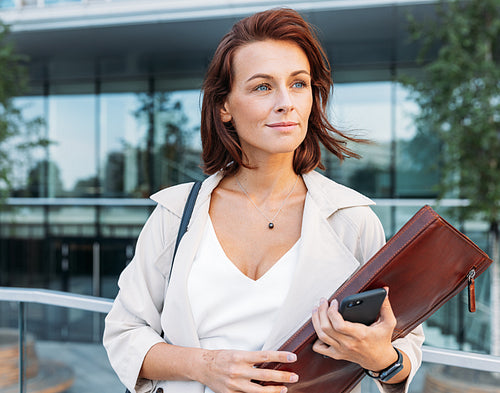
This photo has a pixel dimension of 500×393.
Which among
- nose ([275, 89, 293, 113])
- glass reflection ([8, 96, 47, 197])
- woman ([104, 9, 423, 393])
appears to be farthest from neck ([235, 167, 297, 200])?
glass reflection ([8, 96, 47, 197])

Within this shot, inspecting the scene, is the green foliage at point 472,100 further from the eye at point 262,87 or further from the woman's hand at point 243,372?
the woman's hand at point 243,372

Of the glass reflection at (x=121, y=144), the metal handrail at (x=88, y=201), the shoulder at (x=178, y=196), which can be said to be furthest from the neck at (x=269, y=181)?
the glass reflection at (x=121, y=144)

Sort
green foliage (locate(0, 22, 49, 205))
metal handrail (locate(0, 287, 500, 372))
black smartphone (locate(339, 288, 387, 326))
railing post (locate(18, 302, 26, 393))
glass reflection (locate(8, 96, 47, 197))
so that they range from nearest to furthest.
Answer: black smartphone (locate(339, 288, 387, 326)) < metal handrail (locate(0, 287, 500, 372)) < railing post (locate(18, 302, 26, 393)) < green foliage (locate(0, 22, 49, 205)) < glass reflection (locate(8, 96, 47, 197))

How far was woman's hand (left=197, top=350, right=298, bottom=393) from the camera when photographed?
3.59 feet

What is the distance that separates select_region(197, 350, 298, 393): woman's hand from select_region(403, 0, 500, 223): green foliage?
505cm

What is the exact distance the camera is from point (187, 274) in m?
1.32

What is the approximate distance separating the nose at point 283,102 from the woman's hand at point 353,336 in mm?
509

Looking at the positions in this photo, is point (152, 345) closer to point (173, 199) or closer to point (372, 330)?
point (173, 199)

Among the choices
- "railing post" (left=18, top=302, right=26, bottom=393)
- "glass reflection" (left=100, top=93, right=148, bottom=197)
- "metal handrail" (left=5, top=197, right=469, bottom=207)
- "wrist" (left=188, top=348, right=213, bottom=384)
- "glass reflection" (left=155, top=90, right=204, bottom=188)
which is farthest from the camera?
"glass reflection" (left=100, top=93, right=148, bottom=197)

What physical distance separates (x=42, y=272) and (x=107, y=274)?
1.65 m

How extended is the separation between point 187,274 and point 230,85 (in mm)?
545

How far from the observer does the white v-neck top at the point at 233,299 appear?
1.27 meters

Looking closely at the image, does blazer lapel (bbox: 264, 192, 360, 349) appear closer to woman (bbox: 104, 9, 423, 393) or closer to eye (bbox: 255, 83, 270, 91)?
woman (bbox: 104, 9, 423, 393)

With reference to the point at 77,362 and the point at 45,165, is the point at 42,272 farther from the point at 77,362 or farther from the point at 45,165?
the point at 77,362
